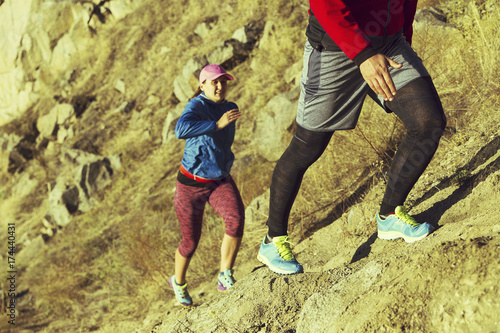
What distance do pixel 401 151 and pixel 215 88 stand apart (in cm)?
144

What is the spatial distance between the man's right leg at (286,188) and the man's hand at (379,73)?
1.41 feet

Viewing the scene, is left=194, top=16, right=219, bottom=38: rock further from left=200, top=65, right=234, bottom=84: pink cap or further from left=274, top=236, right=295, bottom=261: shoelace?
left=274, top=236, right=295, bottom=261: shoelace

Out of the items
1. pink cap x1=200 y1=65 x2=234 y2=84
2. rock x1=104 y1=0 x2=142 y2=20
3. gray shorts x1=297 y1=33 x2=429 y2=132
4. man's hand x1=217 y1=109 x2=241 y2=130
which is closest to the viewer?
gray shorts x1=297 y1=33 x2=429 y2=132

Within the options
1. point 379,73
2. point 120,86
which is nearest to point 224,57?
point 120,86

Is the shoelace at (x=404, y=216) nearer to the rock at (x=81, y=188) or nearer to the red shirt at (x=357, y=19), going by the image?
the red shirt at (x=357, y=19)

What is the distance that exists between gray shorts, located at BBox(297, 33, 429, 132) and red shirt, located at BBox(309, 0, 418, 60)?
0.06 meters

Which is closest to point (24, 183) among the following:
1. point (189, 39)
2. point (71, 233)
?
point (71, 233)

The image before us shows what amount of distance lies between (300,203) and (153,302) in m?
2.26

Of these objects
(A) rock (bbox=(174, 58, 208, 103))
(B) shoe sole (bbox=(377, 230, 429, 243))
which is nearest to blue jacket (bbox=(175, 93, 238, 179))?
(B) shoe sole (bbox=(377, 230, 429, 243))

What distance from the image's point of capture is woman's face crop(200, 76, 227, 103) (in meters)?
3.01

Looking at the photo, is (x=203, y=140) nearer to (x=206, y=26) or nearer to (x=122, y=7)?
(x=206, y=26)

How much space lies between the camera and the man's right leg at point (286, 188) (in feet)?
7.40

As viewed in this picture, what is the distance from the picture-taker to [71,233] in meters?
9.76

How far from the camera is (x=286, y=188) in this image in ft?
7.87
